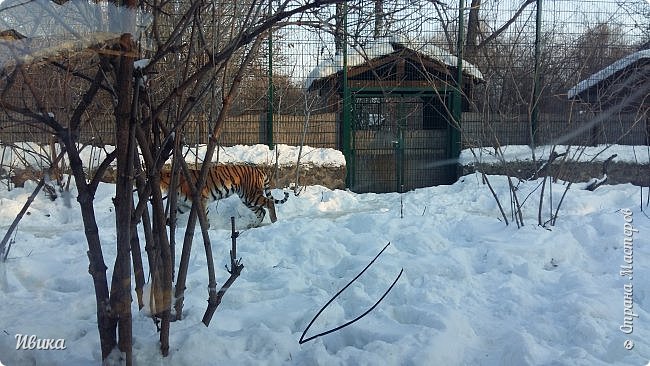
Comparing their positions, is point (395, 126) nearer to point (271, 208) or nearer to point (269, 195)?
point (269, 195)

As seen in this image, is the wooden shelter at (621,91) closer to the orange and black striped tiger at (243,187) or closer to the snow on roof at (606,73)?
the snow on roof at (606,73)

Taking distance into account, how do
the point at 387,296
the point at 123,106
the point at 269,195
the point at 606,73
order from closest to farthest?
1. the point at 123,106
2. the point at 387,296
3. the point at 606,73
4. the point at 269,195

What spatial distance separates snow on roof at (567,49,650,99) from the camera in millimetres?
8344

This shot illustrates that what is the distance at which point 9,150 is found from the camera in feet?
23.8

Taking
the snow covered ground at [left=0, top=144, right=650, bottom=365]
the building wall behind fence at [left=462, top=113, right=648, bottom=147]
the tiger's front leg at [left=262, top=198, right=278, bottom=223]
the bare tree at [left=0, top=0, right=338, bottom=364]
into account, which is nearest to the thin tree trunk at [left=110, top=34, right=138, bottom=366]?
the bare tree at [left=0, top=0, right=338, bottom=364]

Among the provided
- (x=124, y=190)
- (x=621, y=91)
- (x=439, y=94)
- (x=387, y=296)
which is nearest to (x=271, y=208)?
(x=439, y=94)

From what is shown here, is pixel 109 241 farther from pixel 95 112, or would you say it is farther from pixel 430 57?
pixel 430 57

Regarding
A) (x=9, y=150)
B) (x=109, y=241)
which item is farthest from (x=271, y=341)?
(x=9, y=150)

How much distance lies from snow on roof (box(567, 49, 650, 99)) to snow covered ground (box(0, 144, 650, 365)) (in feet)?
7.52

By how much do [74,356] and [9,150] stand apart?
5251 mm

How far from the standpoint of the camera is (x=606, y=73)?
28.7 ft

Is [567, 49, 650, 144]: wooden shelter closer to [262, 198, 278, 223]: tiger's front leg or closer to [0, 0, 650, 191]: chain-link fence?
[0, 0, 650, 191]: chain-link fence

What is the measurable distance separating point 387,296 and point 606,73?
6305 mm

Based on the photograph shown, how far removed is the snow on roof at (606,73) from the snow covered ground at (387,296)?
7.52ft
